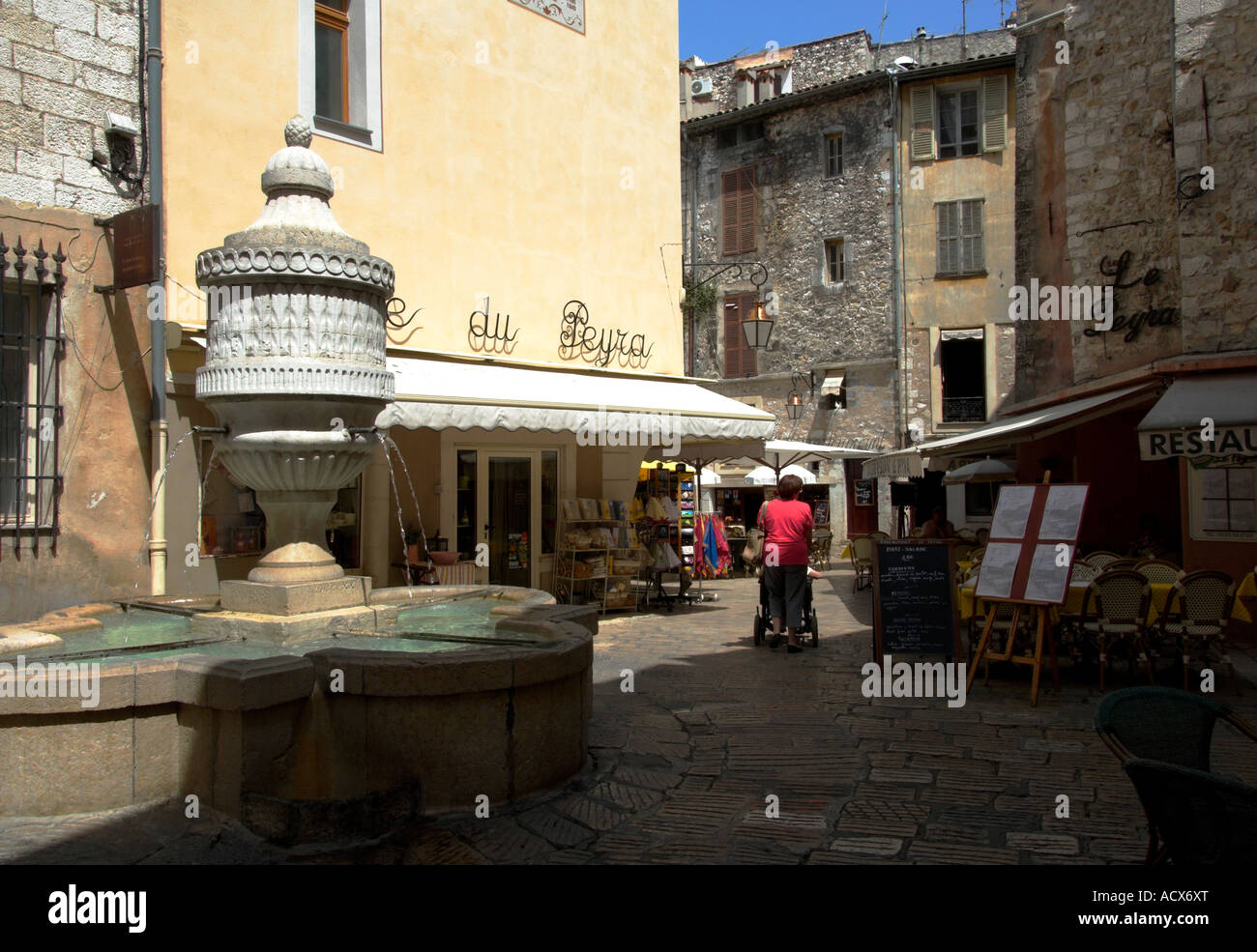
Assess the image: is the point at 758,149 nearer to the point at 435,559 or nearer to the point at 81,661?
the point at 435,559

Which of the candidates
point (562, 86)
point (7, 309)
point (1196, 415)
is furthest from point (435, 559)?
point (1196, 415)

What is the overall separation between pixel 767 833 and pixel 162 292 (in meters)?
6.55

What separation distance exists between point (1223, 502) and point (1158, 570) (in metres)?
2.89

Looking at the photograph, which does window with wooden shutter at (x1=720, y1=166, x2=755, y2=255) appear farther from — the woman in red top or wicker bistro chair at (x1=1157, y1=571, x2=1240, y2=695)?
wicker bistro chair at (x1=1157, y1=571, x2=1240, y2=695)

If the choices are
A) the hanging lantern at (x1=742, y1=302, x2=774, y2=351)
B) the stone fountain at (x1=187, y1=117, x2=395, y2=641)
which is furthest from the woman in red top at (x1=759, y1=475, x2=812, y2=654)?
the hanging lantern at (x1=742, y1=302, x2=774, y2=351)

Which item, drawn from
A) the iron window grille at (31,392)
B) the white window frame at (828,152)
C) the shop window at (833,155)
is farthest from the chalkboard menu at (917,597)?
the shop window at (833,155)

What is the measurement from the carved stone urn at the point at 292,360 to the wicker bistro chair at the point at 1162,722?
3.82 m

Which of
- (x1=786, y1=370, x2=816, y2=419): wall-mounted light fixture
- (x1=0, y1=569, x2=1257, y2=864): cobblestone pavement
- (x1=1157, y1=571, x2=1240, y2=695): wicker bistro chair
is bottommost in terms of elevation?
(x1=0, y1=569, x2=1257, y2=864): cobblestone pavement

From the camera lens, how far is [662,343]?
1323 cm

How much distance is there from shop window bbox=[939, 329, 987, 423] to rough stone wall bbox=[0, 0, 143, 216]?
1883 cm

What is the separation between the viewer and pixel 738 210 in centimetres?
2530

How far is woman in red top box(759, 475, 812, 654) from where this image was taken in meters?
8.66

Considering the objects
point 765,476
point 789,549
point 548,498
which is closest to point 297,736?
point 789,549

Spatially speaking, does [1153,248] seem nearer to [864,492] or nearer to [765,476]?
[765,476]
